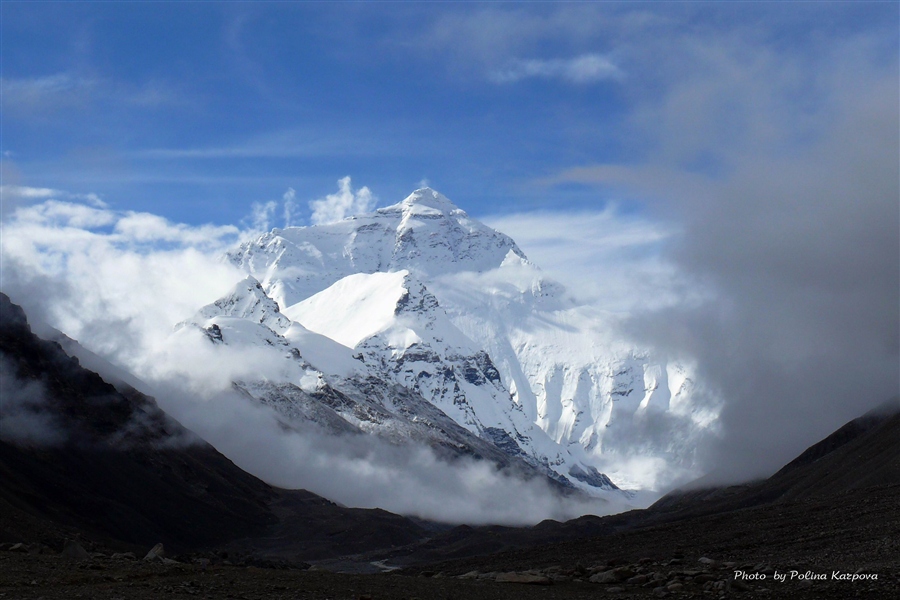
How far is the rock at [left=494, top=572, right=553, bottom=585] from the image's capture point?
48.9 m

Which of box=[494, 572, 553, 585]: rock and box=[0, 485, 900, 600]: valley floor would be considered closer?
box=[0, 485, 900, 600]: valley floor

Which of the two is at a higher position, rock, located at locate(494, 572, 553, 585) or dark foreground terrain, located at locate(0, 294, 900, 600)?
dark foreground terrain, located at locate(0, 294, 900, 600)

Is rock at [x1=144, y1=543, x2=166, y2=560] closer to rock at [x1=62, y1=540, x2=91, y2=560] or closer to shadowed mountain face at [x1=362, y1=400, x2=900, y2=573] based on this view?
rock at [x1=62, y1=540, x2=91, y2=560]

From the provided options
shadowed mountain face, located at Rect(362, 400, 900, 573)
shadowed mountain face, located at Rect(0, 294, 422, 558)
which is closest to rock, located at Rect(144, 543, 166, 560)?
shadowed mountain face, located at Rect(362, 400, 900, 573)

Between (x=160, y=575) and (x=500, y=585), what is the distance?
16425 millimetres

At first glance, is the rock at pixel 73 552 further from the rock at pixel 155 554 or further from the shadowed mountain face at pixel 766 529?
the shadowed mountain face at pixel 766 529

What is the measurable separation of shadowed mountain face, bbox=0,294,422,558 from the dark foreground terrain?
0.41 m

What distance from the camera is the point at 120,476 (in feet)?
460

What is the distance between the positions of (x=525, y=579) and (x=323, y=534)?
405 feet

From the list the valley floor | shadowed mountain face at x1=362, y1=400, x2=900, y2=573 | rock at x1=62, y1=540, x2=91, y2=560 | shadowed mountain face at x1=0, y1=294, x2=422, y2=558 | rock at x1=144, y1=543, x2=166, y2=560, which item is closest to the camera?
the valley floor

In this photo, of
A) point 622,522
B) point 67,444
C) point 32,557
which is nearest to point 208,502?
point 67,444

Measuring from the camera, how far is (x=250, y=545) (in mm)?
146750

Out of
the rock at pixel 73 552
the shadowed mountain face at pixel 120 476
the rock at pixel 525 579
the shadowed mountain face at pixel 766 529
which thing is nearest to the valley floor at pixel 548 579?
the rock at pixel 525 579

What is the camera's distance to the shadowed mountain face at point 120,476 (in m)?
118
